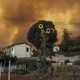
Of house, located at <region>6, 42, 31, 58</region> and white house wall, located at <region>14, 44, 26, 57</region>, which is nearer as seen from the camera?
house, located at <region>6, 42, 31, 58</region>

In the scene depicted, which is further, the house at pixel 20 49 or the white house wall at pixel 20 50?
the white house wall at pixel 20 50

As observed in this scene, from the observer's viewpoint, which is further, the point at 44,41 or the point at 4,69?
the point at 4,69

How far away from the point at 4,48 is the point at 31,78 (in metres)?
36.3

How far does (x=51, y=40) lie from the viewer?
157 feet

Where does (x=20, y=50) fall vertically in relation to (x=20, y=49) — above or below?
below

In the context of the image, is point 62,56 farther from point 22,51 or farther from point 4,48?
point 4,48

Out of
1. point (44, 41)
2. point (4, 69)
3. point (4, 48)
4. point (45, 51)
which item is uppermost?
point (4, 48)

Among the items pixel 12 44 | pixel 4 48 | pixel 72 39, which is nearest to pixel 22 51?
pixel 12 44

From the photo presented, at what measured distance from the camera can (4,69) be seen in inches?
1089

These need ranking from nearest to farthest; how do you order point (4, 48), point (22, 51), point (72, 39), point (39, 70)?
point (39, 70) < point (22, 51) < point (4, 48) < point (72, 39)

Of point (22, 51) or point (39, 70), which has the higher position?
point (22, 51)

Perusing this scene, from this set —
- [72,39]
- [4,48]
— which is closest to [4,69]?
[4,48]

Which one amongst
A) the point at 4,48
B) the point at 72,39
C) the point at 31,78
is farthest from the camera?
the point at 72,39

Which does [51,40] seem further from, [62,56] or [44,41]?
[44,41]
